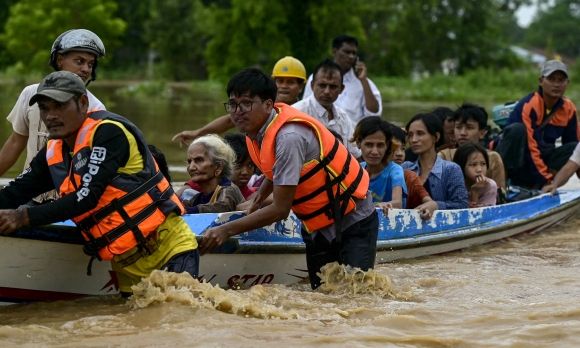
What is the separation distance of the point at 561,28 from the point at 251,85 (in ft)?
263

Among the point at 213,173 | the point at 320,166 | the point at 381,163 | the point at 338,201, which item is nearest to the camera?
the point at 320,166

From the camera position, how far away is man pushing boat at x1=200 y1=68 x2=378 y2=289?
4523mm

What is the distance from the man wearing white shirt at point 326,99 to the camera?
7.39 meters

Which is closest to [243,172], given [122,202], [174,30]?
[122,202]

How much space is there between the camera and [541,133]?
9398 mm

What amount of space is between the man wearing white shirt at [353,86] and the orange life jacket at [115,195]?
4.86 metres

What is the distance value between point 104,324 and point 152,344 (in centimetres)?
45

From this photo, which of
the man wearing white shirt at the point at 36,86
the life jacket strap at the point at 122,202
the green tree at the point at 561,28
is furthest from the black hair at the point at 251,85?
the green tree at the point at 561,28

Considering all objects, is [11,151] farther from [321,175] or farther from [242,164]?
[321,175]

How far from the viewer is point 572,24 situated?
78562 mm

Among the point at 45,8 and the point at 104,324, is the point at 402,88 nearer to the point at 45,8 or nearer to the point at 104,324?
the point at 45,8

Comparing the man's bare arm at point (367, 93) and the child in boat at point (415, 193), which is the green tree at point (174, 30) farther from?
the child in boat at point (415, 193)

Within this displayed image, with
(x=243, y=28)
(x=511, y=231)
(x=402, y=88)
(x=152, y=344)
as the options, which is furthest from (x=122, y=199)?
(x=402, y=88)

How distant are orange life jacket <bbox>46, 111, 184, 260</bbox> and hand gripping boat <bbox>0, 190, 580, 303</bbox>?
43 centimetres
